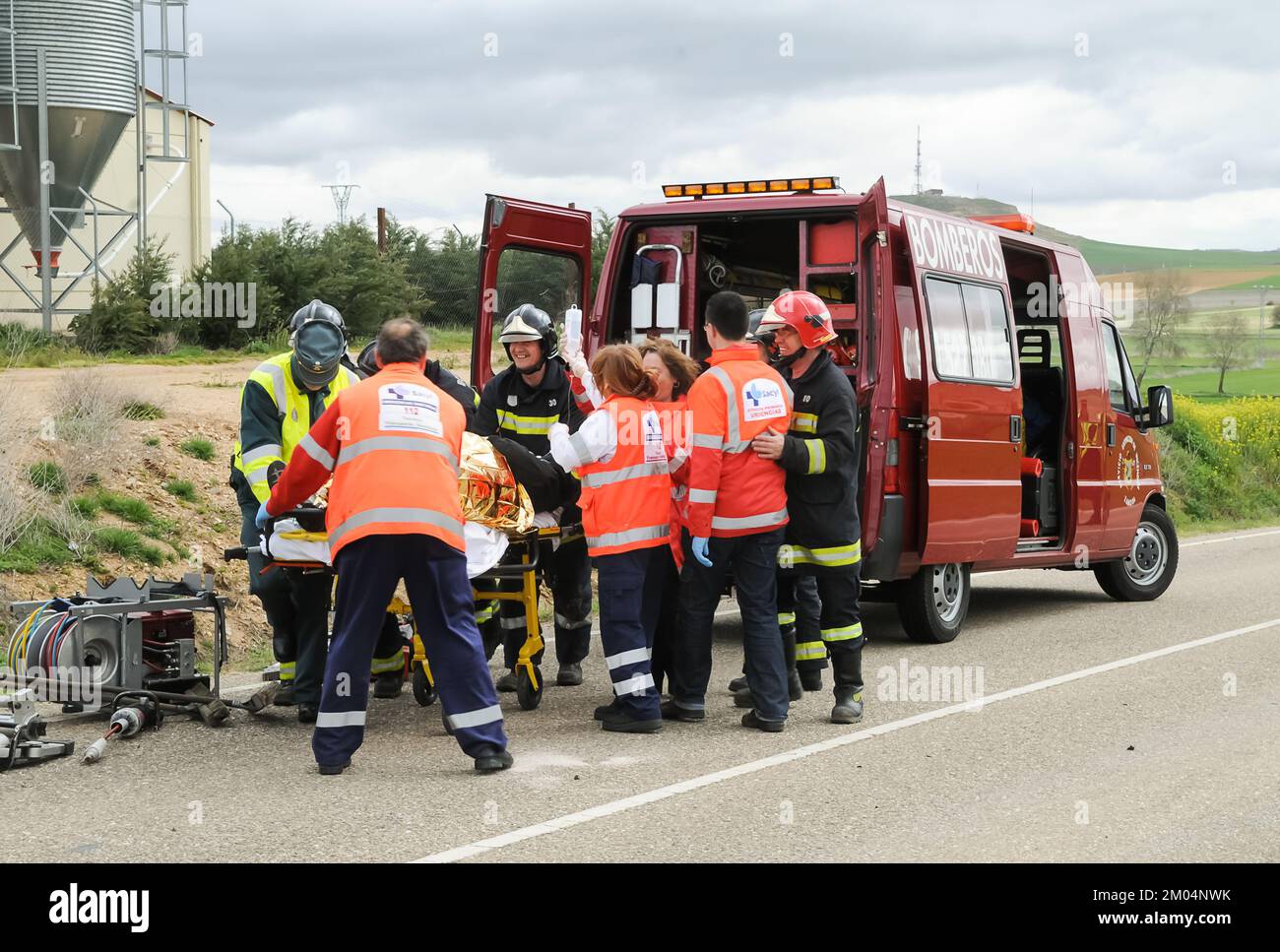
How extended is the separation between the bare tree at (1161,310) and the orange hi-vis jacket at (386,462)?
40362mm

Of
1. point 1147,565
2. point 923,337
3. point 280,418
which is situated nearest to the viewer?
point 280,418

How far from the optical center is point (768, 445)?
716 centimetres

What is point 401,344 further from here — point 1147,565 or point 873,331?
point 1147,565

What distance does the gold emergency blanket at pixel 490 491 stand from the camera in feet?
23.6

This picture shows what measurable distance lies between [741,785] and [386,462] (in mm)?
1969

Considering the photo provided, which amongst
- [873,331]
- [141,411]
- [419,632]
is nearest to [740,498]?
[419,632]

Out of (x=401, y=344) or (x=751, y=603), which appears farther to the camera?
(x=751, y=603)

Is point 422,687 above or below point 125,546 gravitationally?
below

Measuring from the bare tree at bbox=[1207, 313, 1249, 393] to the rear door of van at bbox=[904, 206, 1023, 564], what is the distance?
38.8 m

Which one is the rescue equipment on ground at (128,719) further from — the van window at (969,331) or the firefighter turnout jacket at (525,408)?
the van window at (969,331)

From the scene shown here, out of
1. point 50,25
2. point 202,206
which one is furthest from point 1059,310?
point 202,206
